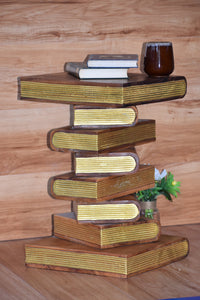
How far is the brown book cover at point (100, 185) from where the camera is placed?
4.95 ft

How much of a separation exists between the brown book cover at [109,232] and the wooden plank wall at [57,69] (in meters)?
0.26

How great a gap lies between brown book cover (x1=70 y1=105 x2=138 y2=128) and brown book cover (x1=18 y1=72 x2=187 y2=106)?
3cm

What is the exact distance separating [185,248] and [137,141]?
1.06ft

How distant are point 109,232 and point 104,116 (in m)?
0.30

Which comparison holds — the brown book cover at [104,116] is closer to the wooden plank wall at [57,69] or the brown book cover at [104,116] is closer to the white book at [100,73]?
the white book at [100,73]

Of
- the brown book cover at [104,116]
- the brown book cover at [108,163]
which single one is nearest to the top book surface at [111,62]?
the brown book cover at [104,116]

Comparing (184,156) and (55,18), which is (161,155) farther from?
(55,18)

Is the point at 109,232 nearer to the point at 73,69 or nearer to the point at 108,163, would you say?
the point at 108,163

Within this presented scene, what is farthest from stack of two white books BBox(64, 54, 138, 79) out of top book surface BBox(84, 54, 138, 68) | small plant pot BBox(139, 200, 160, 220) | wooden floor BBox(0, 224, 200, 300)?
wooden floor BBox(0, 224, 200, 300)

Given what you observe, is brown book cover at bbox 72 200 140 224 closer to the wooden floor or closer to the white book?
the wooden floor

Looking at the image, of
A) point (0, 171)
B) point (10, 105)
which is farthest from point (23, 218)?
point (10, 105)

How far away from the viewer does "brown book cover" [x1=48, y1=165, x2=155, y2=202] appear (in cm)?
151

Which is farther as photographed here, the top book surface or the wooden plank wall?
the wooden plank wall

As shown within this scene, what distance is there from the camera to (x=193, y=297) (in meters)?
1.33
